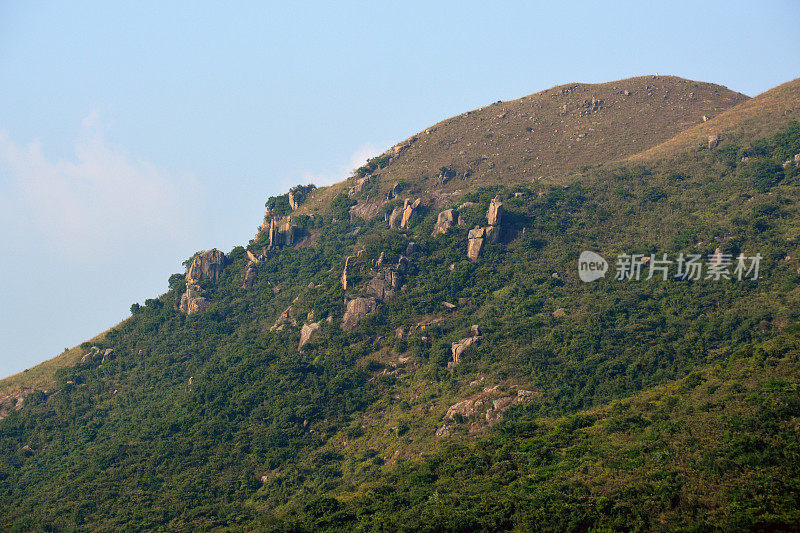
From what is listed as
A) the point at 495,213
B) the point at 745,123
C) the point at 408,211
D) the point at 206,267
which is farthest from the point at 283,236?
the point at 745,123

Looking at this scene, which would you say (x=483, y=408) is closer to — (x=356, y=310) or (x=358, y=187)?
(x=356, y=310)

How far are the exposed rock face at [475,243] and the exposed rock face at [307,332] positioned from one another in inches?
1040

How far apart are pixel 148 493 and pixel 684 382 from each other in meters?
58.0

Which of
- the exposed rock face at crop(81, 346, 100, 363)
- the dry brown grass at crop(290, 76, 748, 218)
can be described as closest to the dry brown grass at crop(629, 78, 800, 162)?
the dry brown grass at crop(290, 76, 748, 218)

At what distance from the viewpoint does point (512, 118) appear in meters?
158

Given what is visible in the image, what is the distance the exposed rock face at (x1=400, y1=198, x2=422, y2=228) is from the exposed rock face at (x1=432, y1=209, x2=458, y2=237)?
9495 mm

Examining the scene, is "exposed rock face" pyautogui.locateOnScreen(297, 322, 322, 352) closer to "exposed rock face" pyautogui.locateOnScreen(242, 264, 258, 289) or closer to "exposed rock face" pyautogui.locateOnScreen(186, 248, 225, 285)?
"exposed rock face" pyautogui.locateOnScreen(242, 264, 258, 289)

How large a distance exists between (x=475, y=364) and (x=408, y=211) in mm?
46359

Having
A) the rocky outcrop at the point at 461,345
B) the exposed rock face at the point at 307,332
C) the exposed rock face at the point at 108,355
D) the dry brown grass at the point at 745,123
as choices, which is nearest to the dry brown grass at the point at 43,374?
the exposed rock face at the point at 108,355

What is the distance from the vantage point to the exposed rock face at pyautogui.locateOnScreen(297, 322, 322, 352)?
325 feet

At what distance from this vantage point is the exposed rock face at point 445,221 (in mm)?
112262

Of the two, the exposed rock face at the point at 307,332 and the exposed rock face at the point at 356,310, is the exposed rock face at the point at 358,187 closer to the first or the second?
the exposed rock face at the point at 356,310

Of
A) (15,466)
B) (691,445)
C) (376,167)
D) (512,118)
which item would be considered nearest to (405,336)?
(691,445)

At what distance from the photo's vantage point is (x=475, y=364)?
275 feet
